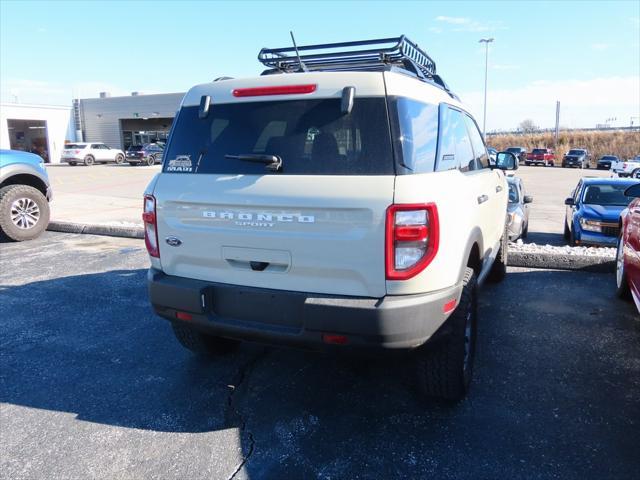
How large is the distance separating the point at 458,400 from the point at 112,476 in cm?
206

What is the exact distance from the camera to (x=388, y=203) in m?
2.48

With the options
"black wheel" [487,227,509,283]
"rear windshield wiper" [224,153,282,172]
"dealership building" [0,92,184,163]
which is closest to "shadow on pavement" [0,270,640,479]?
"black wheel" [487,227,509,283]

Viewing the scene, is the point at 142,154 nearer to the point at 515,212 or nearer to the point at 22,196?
the point at 22,196

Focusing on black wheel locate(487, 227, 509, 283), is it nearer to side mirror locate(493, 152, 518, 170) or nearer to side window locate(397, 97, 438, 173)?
side mirror locate(493, 152, 518, 170)

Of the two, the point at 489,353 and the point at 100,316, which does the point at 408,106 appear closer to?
the point at 489,353

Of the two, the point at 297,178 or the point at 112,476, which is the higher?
the point at 297,178

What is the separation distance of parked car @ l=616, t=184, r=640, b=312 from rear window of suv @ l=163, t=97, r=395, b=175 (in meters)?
2.69

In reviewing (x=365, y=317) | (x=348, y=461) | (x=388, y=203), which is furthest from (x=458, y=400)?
(x=388, y=203)

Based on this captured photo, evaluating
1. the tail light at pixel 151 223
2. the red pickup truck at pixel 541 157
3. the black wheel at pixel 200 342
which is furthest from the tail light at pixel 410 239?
the red pickup truck at pixel 541 157

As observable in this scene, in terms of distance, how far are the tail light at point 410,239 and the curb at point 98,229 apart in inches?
279

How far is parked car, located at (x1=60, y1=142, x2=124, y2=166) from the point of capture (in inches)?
1487

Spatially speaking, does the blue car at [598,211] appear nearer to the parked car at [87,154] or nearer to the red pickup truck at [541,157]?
the parked car at [87,154]

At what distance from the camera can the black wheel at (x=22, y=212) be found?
8.18m

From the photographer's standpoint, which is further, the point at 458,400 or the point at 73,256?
the point at 73,256
